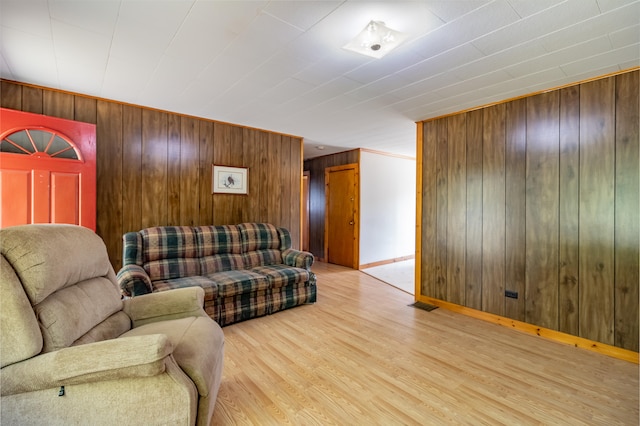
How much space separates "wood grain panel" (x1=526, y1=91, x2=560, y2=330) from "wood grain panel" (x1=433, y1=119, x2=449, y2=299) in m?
0.88

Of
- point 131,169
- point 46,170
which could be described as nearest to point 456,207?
point 131,169

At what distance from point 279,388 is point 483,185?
9.64 feet

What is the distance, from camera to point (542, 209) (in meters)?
2.84

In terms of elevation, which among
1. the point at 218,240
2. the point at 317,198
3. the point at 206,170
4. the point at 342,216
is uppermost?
the point at 206,170

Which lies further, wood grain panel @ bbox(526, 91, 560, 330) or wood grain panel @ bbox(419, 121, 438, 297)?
wood grain panel @ bbox(419, 121, 438, 297)

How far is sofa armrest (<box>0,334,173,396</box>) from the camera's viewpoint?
42.5 inches

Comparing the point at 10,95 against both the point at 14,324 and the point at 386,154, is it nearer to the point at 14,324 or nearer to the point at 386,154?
the point at 14,324

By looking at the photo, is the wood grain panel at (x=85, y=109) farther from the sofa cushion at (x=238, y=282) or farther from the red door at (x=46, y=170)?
the sofa cushion at (x=238, y=282)

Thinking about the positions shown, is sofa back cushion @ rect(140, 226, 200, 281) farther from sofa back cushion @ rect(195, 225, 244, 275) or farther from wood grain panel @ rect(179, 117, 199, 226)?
wood grain panel @ rect(179, 117, 199, 226)

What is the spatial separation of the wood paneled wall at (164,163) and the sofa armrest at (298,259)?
865 mm

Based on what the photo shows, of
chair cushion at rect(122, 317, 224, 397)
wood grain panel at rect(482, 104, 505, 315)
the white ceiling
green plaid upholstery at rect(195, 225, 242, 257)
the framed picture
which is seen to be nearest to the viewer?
chair cushion at rect(122, 317, 224, 397)

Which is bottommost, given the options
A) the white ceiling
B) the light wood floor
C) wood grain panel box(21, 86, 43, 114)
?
the light wood floor

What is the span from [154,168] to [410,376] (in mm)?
3518

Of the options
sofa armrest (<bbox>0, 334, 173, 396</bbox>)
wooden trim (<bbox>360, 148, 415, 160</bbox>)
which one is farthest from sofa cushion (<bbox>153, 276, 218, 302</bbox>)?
wooden trim (<bbox>360, 148, 415, 160</bbox>)
